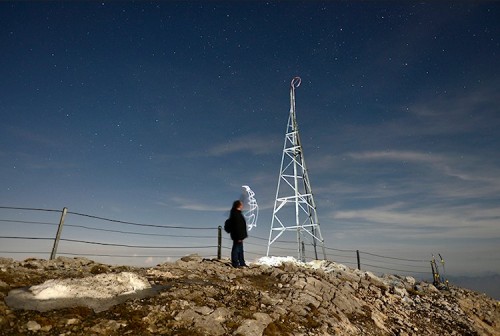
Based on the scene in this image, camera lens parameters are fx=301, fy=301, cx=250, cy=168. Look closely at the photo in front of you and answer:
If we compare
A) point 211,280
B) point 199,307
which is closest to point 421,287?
point 211,280

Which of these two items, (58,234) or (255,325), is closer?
(255,325)

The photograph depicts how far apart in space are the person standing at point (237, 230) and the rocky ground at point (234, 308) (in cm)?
62

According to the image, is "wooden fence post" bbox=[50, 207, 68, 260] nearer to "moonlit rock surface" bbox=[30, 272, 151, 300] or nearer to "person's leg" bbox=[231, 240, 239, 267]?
"moonlit rock surface" bbox=[30, 272, 151, 300]

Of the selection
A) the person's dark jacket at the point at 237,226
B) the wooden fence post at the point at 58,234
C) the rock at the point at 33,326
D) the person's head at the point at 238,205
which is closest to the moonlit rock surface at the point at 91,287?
the rock at the point at 33,326

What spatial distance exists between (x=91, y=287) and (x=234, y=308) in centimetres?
263

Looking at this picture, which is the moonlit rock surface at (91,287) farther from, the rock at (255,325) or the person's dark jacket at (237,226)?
the person's dark jacket at (237,226)

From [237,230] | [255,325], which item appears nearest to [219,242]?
[237,230]

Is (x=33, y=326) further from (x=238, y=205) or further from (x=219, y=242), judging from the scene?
(x=219, y=242)

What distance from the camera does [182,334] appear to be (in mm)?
4512

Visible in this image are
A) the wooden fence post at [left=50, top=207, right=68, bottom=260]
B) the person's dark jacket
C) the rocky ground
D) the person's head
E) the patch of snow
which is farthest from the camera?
the patch of snow

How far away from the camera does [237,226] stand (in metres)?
10.1

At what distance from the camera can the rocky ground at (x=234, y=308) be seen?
14.6 feet

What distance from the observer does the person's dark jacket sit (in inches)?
399

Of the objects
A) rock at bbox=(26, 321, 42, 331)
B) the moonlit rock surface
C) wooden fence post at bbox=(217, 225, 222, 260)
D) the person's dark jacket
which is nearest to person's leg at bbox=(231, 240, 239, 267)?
the person's dark jacket
